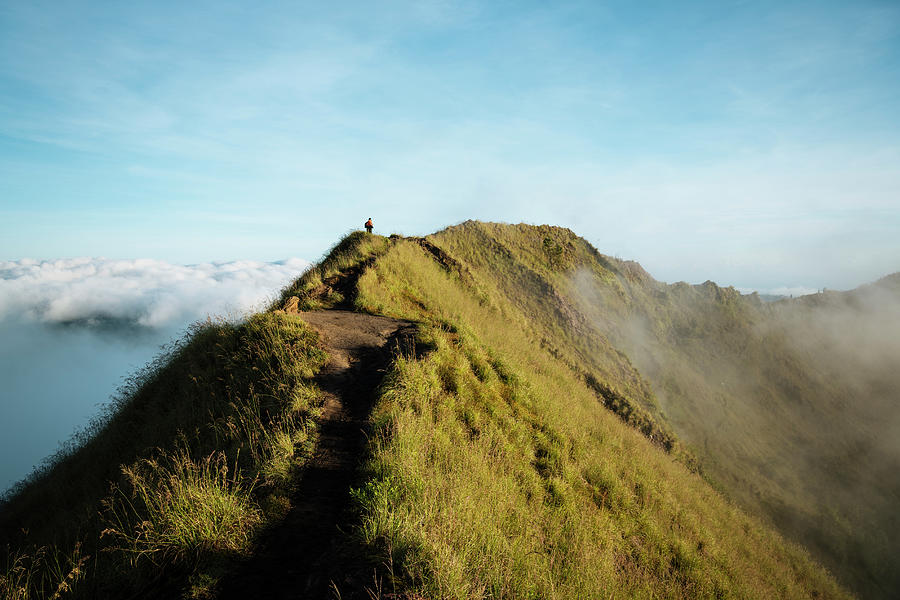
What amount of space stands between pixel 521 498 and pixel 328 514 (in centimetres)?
306

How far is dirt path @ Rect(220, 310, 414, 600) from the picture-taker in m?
3.56

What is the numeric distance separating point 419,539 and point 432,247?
2163 cm

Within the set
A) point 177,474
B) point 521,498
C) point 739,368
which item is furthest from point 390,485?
point 739,368

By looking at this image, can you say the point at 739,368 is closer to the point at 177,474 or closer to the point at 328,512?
the point at 328,512

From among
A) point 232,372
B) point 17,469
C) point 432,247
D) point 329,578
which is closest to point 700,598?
point 329,578

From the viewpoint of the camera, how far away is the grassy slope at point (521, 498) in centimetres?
388

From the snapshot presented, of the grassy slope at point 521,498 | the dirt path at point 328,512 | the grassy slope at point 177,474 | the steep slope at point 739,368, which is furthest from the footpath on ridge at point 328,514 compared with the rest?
the steep slope at point 739,368

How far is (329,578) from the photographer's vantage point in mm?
3533

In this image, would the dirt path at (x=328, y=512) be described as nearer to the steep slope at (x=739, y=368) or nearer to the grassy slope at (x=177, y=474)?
the grassy slope at (x=177, y=474)

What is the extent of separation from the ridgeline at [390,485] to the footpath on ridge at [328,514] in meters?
0.03

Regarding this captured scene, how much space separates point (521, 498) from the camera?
5875 millimetres

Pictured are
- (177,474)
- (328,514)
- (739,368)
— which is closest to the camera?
(328,514)

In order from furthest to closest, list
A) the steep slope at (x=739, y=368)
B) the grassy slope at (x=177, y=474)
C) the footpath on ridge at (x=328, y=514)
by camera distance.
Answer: the steep slope at (x=739, y=368) < the grassy slope at (x=177, y=474) < the footpath on ridge at (x=328, y=514)

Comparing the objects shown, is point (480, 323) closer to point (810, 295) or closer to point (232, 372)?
point (232, 372)
